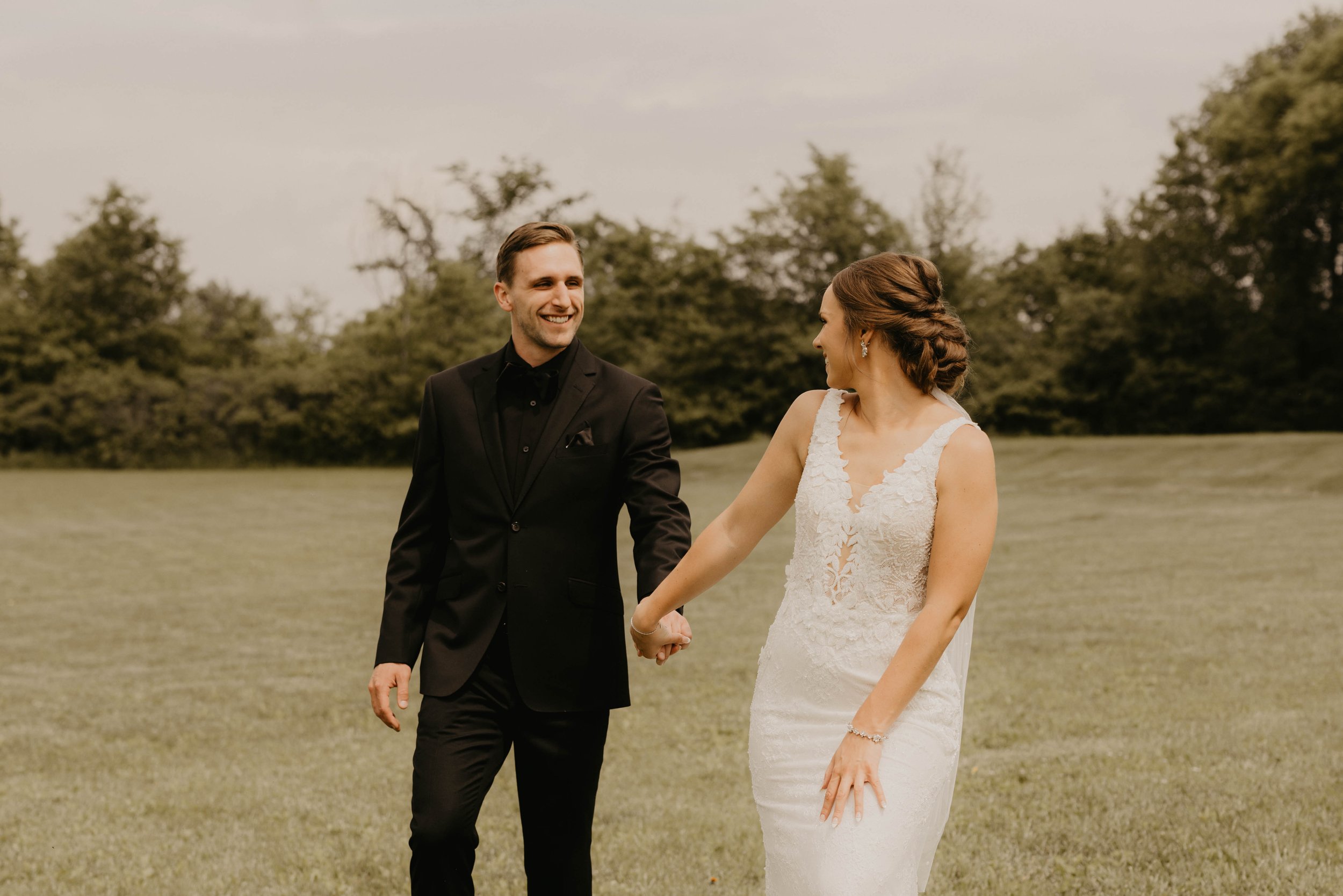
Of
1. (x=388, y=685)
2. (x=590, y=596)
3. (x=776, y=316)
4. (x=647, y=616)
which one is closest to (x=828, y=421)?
(x=647, y=616)

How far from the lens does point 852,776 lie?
2.81m

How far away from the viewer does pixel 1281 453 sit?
1224 inches

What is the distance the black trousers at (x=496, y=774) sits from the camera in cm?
350

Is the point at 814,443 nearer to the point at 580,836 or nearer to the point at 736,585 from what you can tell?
the point at 580,836

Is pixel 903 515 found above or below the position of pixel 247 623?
above

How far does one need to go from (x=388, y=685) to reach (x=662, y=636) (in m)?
0.91

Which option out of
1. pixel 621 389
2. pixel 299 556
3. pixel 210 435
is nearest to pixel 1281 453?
pixel 299 556

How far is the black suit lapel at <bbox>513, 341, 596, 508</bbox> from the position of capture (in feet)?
12.4

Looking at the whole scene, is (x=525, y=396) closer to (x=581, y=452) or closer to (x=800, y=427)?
(x=581, y=452)

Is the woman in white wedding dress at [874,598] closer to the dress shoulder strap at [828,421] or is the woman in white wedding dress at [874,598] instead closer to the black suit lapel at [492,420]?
the dress shoulder strap at [828,421]

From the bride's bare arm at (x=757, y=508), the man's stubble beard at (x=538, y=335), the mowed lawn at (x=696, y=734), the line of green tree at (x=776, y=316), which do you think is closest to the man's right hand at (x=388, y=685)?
the bride's bare arm at (x=757, y=508)

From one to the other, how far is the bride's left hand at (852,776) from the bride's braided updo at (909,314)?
95 centimetres

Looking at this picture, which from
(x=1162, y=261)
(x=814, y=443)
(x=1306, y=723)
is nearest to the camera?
(x=814, y=443)

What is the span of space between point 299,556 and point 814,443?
18010 mm
